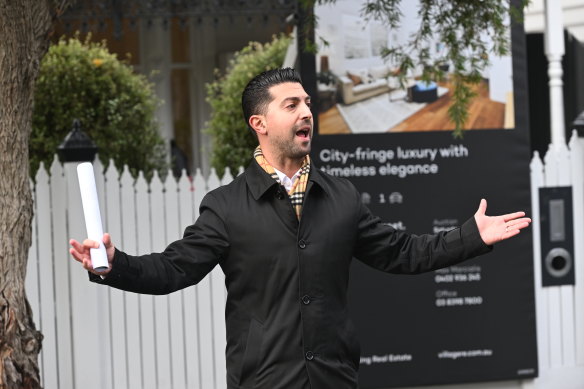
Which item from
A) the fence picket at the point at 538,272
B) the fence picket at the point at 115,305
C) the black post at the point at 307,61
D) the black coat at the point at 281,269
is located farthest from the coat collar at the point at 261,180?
the fence picket at the point at 538,272

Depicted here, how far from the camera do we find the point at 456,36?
6457 mm

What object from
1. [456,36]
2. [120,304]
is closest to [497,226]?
[456,36]

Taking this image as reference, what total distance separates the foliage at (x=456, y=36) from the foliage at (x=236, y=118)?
381 centimetres

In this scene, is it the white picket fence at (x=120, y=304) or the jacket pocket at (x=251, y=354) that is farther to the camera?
the white picket fence at (x=120, y=304)

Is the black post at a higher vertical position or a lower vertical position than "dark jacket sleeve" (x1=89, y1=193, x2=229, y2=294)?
Answer: higher

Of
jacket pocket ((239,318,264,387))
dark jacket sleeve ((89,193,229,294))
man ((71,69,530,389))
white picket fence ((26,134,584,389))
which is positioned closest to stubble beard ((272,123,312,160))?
man ((71,69,530,389))

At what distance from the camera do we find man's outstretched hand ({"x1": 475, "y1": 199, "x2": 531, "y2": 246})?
3631mm

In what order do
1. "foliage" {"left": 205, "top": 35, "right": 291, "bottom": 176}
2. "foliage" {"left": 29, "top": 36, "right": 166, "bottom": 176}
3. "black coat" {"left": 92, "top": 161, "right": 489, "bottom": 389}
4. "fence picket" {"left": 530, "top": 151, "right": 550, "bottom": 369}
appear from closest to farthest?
"black coat" {"left": 92, "top": 161, "right": 489, "bottom": 389}
"fence picket" {"left": 530, "top": 151, "right": 550, "bottom": 369}
"foliage" {"left": 29, "top": 36, "right": 166, "bottom": 176}
"foliage" {"left": 205, "top": 35, "right": 291, "bottom": 176}

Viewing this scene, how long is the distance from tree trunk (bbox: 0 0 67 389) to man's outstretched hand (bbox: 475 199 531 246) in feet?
7.79

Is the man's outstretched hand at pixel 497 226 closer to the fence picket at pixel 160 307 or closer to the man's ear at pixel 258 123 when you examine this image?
the man's ear at pixel 258 123

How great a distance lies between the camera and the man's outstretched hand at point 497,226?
3.63 meters

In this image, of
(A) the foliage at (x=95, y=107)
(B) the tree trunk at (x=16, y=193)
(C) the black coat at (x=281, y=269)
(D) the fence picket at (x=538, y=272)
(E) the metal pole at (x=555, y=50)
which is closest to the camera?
(C) the black coat at (x=281, y=269)

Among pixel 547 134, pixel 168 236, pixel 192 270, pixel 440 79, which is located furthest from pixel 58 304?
pixel 547 134

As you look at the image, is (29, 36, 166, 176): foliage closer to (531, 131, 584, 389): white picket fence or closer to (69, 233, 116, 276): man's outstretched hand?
(531, 131, 584, 389): white picket fence
